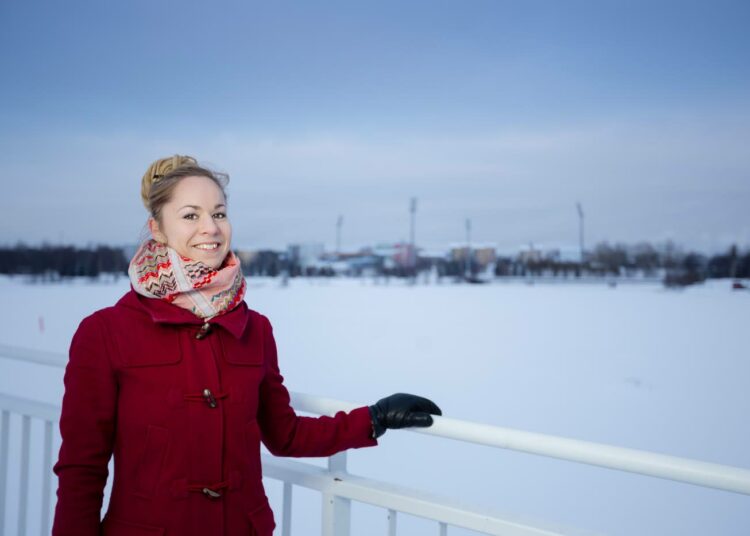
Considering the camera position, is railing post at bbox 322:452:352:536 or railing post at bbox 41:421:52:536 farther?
railing post at bbox 41:421:52:536

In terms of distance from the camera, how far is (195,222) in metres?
1.20

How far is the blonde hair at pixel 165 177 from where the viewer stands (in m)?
1.20

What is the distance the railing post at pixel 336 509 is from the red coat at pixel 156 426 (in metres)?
0.19

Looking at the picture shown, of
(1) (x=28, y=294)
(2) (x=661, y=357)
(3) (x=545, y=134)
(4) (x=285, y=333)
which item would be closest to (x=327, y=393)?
(4) (x=285, y=333)

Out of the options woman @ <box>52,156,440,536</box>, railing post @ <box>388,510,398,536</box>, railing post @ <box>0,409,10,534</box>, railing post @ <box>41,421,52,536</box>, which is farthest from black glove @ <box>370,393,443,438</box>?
railing post @ <box>0,409,10,534</box>

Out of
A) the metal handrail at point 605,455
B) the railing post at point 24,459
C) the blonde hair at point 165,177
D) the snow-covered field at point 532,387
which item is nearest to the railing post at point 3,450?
the railing post at point 24,459

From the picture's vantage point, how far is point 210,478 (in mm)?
1142

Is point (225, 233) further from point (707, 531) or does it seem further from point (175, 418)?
point (707, 531)

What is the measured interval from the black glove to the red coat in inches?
10.9

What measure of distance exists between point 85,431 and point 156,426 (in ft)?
0.37

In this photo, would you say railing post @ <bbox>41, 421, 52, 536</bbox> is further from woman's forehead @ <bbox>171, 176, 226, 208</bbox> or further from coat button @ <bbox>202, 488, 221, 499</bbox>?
woman's forehead @ <bbox>171, 176, 226, 208</bbox>

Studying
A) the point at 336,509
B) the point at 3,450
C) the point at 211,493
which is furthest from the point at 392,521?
the point at 3,450

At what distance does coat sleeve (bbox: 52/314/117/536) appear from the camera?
3.53ft

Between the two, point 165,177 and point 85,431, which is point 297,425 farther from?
point 165,177
